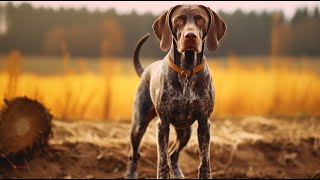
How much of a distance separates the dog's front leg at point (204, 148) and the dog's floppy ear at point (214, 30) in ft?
2.55

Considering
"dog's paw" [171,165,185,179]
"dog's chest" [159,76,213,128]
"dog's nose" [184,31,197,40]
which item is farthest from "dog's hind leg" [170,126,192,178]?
"dog's nose" [184,31,197,40]

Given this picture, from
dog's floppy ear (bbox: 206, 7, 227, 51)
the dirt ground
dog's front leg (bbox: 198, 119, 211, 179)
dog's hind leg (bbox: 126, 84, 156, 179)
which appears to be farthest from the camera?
the dirt ground

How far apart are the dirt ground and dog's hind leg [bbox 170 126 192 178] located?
113cm

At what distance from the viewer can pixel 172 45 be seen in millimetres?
5148

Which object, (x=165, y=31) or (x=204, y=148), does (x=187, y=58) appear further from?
(x=204, y=148)

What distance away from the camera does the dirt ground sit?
792cm

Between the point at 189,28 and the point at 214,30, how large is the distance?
1.45ft

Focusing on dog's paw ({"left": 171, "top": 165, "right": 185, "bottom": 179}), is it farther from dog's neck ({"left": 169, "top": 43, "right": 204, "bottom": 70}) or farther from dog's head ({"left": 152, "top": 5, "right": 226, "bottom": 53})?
dog's head ({"left": 152, "top": 5, "right": 226, "bottom": 53})

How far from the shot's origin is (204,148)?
525 centimetres

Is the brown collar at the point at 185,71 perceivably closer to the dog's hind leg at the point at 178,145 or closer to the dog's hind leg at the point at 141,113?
the dog's hind leg at the point at 141,113

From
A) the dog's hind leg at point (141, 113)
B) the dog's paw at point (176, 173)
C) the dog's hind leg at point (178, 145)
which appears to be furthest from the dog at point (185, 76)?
the dog's paw at point (176, 173)

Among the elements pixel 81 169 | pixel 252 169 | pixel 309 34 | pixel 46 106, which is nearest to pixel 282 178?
pixel 252 169

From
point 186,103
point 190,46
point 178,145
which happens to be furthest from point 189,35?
point 178,145

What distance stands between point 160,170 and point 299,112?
6340 mm
